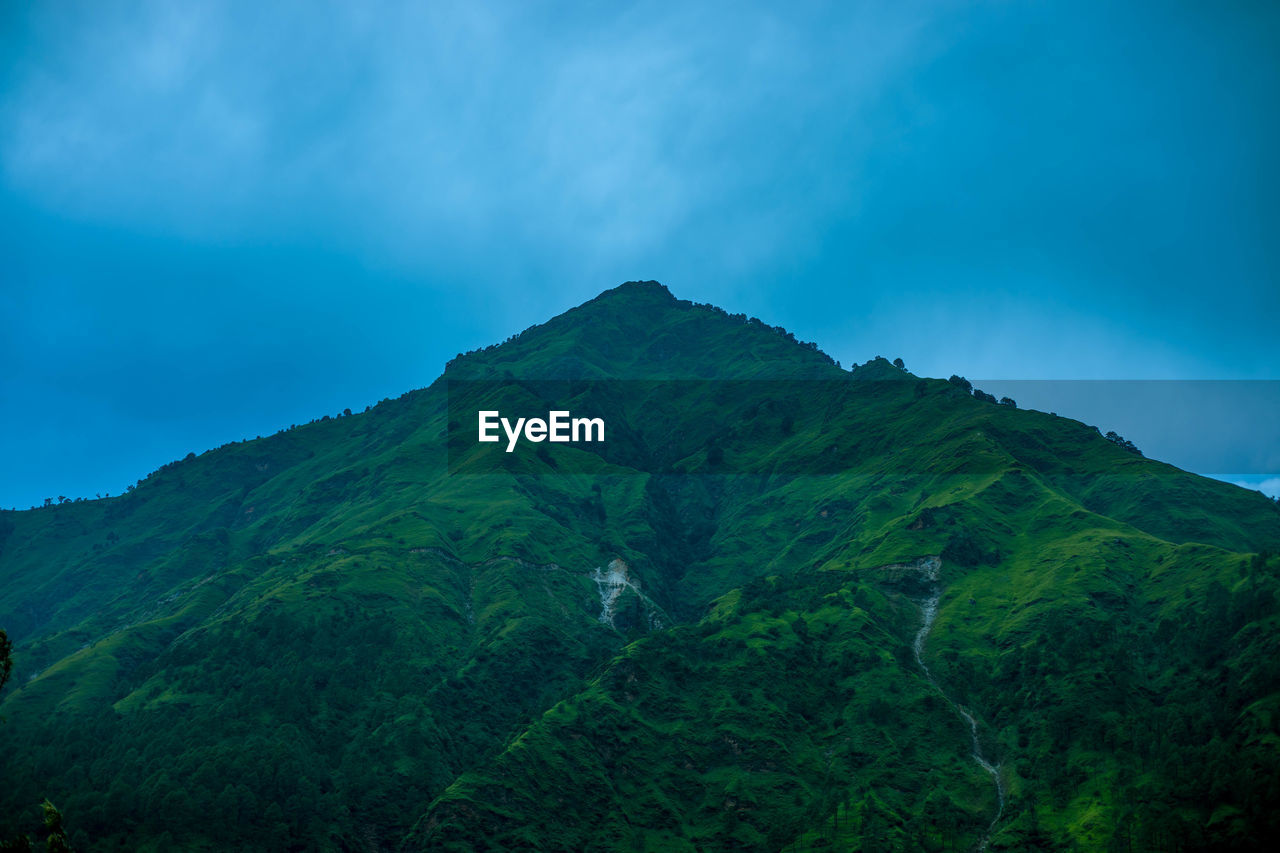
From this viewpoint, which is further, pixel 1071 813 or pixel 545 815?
pixel 545 815

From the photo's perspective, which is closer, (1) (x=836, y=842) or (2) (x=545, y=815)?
(1) (x=836, y=842)

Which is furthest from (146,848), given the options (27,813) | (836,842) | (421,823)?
(836,842)

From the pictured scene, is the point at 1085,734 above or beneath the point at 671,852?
above

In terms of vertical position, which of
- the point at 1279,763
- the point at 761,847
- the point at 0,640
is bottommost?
the point at 761,847

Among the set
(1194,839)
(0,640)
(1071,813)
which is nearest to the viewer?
(0,640)

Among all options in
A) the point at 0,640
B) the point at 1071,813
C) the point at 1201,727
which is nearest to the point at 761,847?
the point at 1071,813

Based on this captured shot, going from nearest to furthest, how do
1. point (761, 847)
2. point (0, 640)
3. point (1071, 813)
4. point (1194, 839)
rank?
1. point (0, 640)
2. point (1194, 839)
3. point (1071, 813)
4. point (761, 847)

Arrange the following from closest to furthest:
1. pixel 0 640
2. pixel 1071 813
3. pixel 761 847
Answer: pixel 0 640, pixel 1071 813, pixel 761 847

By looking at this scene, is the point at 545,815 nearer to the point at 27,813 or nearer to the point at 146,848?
the point at 146,848

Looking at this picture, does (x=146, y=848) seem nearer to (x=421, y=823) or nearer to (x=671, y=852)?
(x=421, y=823)
